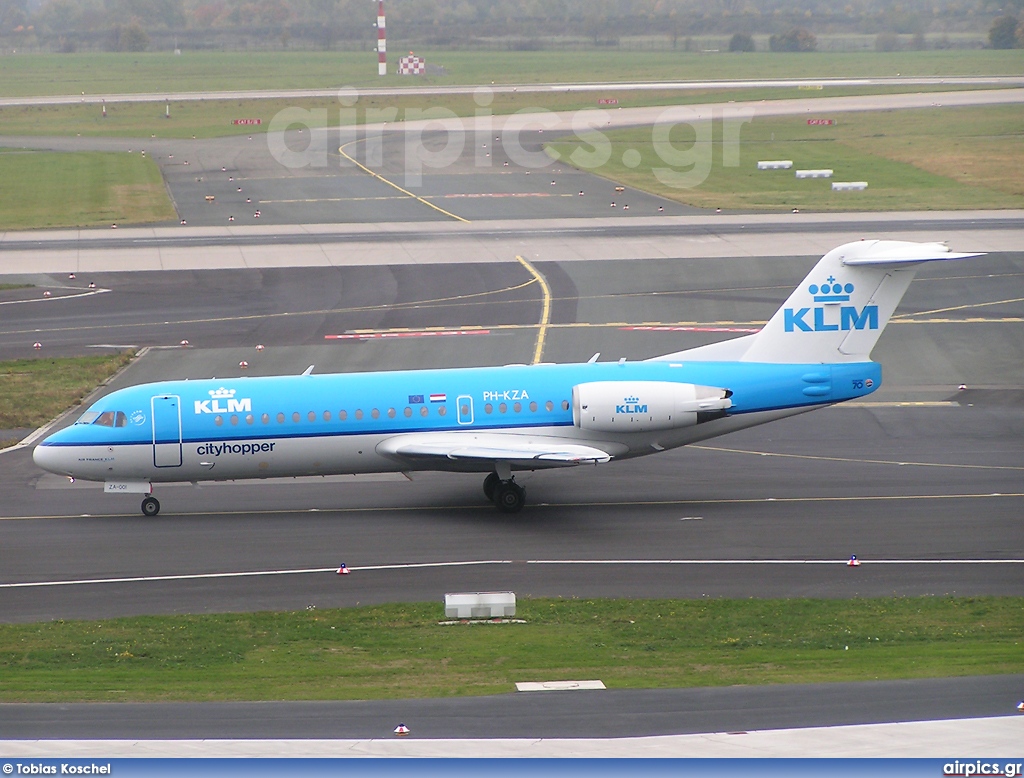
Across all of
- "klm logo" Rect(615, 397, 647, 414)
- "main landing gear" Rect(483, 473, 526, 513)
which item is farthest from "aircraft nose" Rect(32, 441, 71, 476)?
"klm logo" Rect(615, 397, 647, 414)

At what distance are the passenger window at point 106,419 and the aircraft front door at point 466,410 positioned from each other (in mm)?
8909

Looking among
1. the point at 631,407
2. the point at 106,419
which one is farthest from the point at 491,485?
the point at 106,419

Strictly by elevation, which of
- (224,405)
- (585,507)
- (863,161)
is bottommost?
(585,507)

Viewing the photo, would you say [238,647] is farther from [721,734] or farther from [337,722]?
[721,734]

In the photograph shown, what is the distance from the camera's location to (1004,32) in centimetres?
16200

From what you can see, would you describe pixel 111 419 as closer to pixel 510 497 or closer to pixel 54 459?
pixel 54 459

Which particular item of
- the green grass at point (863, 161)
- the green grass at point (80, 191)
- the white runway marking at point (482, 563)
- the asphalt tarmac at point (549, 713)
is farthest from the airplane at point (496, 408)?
the green grass at point (80, 191)

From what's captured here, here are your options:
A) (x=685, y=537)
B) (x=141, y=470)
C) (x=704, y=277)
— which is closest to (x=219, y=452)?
(x=141, y=470)

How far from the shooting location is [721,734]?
17.5 m

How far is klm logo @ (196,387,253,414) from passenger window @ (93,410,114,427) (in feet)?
7.42

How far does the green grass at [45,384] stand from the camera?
4106 cm

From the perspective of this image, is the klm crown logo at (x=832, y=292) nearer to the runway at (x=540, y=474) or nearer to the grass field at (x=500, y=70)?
the runway at (x=540, y=474)

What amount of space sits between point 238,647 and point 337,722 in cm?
537

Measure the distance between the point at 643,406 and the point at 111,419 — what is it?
13.6 metres
